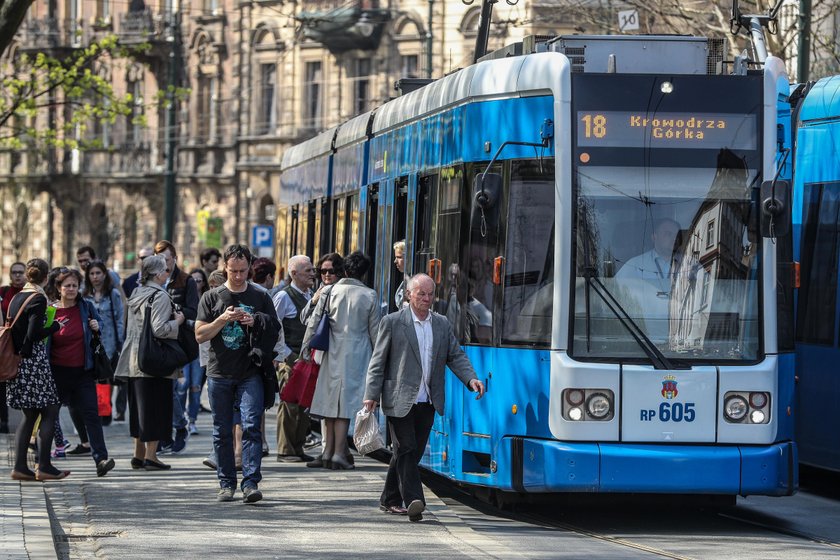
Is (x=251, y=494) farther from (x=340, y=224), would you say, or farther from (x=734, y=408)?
(x=340, y=224)

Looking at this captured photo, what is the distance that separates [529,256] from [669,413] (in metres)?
1.30

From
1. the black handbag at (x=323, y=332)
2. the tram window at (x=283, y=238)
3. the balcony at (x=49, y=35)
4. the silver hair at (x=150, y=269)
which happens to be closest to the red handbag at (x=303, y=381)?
the black handbag at (x=323, y=332)

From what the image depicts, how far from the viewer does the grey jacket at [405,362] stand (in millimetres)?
A: 11820

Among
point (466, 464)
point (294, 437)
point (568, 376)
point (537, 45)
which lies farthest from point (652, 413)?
point (294, 437)

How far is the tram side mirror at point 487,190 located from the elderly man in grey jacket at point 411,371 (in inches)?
23.2

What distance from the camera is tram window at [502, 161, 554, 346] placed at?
11609 mm

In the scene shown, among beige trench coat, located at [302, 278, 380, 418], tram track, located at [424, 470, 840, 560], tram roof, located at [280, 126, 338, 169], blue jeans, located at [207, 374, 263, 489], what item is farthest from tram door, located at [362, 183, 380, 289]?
tram roof, located at [280, 126, 338, 169]

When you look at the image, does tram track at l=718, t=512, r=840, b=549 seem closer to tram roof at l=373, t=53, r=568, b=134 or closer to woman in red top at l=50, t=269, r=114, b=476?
tram roof at l=373, t=53, r=568, b=134

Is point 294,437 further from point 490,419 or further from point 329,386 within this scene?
point 490,419

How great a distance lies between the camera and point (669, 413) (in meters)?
11.5

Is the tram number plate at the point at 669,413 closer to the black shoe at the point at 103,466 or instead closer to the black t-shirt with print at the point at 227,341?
the black t-shirt with print at the point at 227,341

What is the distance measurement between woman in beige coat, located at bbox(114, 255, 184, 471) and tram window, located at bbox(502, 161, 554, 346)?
3675mm

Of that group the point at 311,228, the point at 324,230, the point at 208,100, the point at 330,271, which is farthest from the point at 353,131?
the point at 208,100

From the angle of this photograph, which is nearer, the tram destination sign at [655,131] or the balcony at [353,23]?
the tram destination sign at [655,131]
